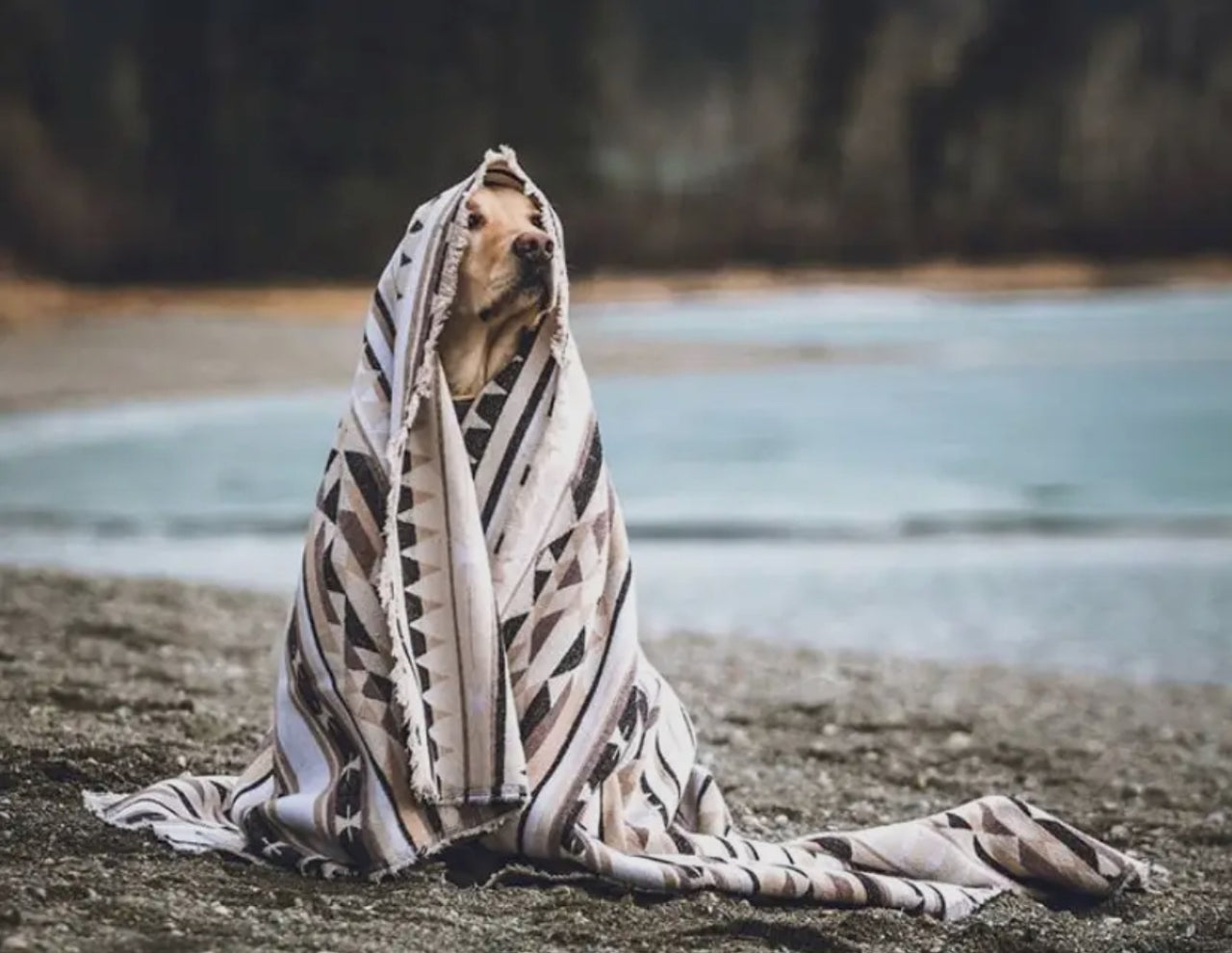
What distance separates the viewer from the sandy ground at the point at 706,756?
3.14 meters

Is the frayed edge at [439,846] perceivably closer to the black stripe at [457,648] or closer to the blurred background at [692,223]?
the black stripe at [457,648]

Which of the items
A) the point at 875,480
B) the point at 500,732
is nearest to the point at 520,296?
the point at 500,732

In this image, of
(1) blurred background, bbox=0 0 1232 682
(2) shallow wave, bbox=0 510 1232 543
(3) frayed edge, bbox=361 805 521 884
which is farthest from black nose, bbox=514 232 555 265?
(1) blurred background, bbox=0 0 1232 682

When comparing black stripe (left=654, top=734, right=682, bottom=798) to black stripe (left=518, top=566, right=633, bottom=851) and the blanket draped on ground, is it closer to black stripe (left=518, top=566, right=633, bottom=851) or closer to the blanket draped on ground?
the blanket draped on ground

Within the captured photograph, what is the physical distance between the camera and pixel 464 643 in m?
3.32

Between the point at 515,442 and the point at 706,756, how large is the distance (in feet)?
6.10

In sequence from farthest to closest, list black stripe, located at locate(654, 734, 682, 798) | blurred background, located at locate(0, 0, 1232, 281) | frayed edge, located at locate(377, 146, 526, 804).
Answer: blurred background, located at locate(0, 0, 1232, 281) < black stripe, located at locate(654, 734, 682, 798) < frayed edge, located at locate(377, 146, 526, 804)

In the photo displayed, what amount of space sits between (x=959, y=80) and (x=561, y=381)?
15.4 m

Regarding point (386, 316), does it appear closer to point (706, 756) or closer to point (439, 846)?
point (439, 846)

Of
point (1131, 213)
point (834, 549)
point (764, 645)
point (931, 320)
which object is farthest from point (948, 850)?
point (931, 320)

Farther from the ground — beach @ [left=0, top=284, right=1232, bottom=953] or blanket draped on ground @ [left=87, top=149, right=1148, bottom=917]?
blanket draped on ground @ [left=87, top=149, right=1148, bottom=917]

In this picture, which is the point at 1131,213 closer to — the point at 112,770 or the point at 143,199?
the point at 143,199

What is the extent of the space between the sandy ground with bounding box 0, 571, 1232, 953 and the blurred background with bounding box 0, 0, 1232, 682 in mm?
5868

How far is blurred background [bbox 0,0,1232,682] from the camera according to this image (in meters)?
15.0
